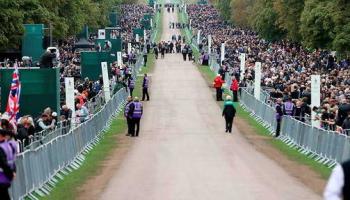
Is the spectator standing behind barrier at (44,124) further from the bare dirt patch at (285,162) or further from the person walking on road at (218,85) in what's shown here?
the person walking on road at (218,85)

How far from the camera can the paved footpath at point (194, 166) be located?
20.8 meters

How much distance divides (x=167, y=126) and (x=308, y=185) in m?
19.0

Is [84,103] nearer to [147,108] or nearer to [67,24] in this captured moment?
[147,108]

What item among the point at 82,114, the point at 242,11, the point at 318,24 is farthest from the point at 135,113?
the point at 242,11

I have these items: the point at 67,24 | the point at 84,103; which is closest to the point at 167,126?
the point at 84,103

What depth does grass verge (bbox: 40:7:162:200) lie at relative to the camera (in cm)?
2119

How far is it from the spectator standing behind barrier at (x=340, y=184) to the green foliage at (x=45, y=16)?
57267mm

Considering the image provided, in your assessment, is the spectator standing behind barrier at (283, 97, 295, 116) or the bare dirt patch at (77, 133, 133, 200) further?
the spectator standing behind barrier at (283, 97, 295, 116)

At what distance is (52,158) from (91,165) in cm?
411

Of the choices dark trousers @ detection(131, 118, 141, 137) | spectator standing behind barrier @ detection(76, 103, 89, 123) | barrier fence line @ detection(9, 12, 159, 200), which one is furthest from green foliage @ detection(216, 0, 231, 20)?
spectator standing behind barrier @ detection(76, 103, 89, 123)

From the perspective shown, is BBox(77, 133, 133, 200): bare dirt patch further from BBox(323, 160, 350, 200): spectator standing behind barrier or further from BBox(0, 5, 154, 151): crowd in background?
BBox(323, 160, 350, 200): spectator standing behind barrier

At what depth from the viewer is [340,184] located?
9.34 metres

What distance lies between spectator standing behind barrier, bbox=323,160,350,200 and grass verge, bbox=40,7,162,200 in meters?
11.5

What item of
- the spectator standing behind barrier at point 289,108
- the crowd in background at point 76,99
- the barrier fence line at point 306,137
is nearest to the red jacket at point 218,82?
the crowd in background at point 76,99
